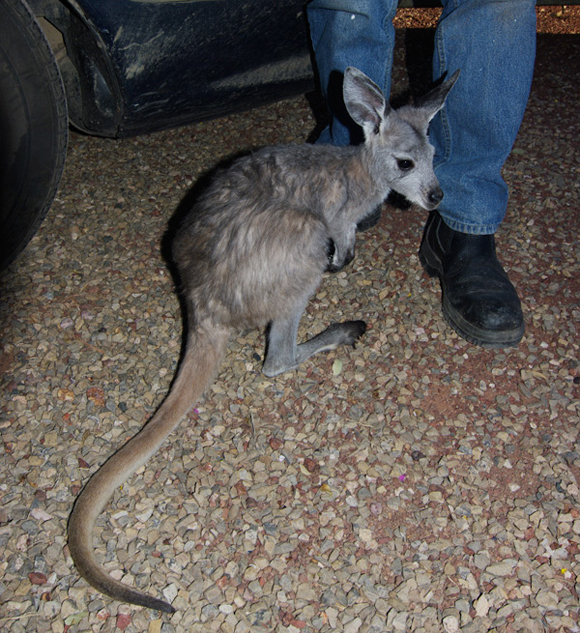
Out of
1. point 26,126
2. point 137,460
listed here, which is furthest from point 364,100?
point 137,460

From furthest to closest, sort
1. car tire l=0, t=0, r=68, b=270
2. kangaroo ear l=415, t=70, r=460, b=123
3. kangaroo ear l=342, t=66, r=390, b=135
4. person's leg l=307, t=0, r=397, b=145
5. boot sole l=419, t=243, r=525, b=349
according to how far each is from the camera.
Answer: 1. boot sole l=419, t=243, r=525, b=349
2. person's leg l=307, t=0, r=397, b=145
3. kangaroo ear l=415, t=70, r=460, b=123
4. kangaroo ear l=342, t=66, r=390, b=135
5. car tire l=0, t=0, r=68, b=270

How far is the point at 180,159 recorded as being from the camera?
4.34 metres

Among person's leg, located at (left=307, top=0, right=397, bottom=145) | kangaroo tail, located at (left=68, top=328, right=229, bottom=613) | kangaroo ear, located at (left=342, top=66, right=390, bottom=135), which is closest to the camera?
kangaroo tail, located at (left=68, top=328, right=229, bottom=613)

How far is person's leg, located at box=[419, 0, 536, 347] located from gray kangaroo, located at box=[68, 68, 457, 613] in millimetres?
307

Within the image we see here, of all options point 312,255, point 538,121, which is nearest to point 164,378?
point 312,255

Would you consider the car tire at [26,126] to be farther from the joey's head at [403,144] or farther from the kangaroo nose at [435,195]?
the kangaroo nose at [435,195]

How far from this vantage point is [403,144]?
286cm

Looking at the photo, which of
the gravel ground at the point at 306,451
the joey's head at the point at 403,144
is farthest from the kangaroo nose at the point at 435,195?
the gravel ground at the point at 306,451

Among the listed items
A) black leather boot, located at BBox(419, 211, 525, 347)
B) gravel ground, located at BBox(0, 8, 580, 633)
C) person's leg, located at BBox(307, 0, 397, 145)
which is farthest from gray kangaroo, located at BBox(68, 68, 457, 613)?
black leather boot, located at BBox(419, 211, 525, 347)

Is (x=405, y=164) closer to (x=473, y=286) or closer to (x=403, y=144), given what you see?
(x=403, y=144)

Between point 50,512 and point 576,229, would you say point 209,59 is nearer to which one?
point 50,512

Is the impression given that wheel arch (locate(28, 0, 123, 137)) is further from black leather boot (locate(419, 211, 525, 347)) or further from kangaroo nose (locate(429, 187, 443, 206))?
black leather boot (locate(419, 211, 525, 347))

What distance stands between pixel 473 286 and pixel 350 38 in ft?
4.75

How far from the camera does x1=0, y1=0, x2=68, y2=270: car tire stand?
2.40 meters
